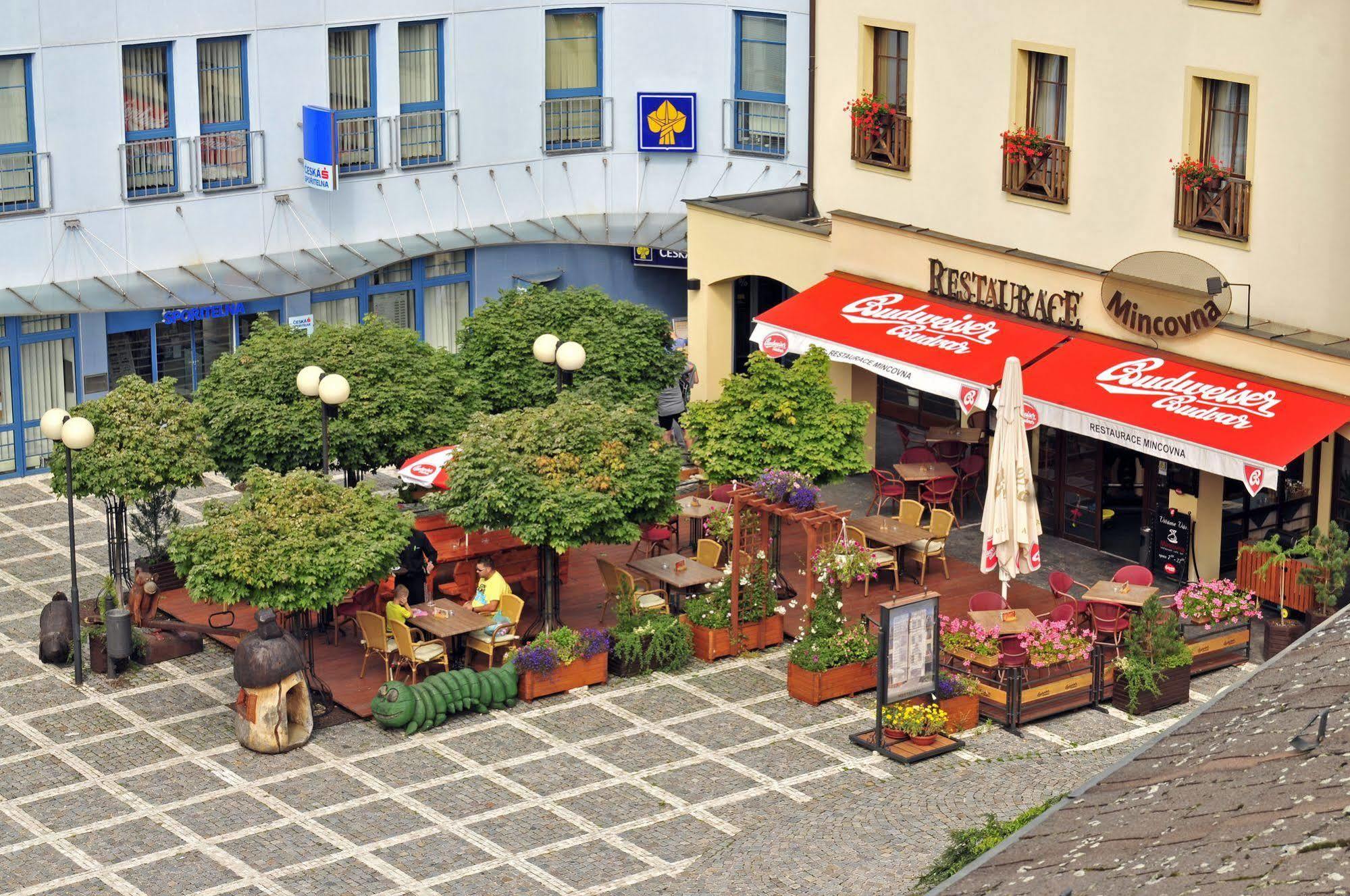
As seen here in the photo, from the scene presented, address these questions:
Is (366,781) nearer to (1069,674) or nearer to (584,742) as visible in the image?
(584,742)

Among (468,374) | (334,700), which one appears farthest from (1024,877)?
(468,374)

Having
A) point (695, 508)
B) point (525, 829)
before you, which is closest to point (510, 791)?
point (525, 829)

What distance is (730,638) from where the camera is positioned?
74.1 feet

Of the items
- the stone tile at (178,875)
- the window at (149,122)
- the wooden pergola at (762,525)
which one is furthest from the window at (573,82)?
the stone tile at (178,875)

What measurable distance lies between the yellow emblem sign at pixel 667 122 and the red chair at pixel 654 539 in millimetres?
10143

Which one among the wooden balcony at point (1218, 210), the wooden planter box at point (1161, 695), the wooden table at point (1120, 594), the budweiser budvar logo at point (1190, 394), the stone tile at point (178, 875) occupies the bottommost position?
the stone tile at point (178, 875)

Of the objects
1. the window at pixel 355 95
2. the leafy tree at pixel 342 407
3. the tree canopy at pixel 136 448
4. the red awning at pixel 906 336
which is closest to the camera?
the tree canopy at pixel 136 448

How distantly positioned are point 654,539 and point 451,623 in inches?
162

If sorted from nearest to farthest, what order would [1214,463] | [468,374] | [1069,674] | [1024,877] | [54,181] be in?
[1024,877]
[1069,674]
[1214,463]
[468,374]
[54,181]

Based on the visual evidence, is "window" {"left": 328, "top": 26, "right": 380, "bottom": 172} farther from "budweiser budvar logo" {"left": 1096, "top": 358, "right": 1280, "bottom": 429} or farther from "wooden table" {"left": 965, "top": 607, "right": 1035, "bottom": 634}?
"wooden table" {"left": 965, "top": 607, "right": 1035, "bottom": 634}

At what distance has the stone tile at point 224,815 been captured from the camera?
1842 centimetres

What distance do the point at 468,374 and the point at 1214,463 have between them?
8845mm

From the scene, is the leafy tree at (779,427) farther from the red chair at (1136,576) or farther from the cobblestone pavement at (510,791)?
the red chair at (1136,576)

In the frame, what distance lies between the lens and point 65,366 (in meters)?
30.2
